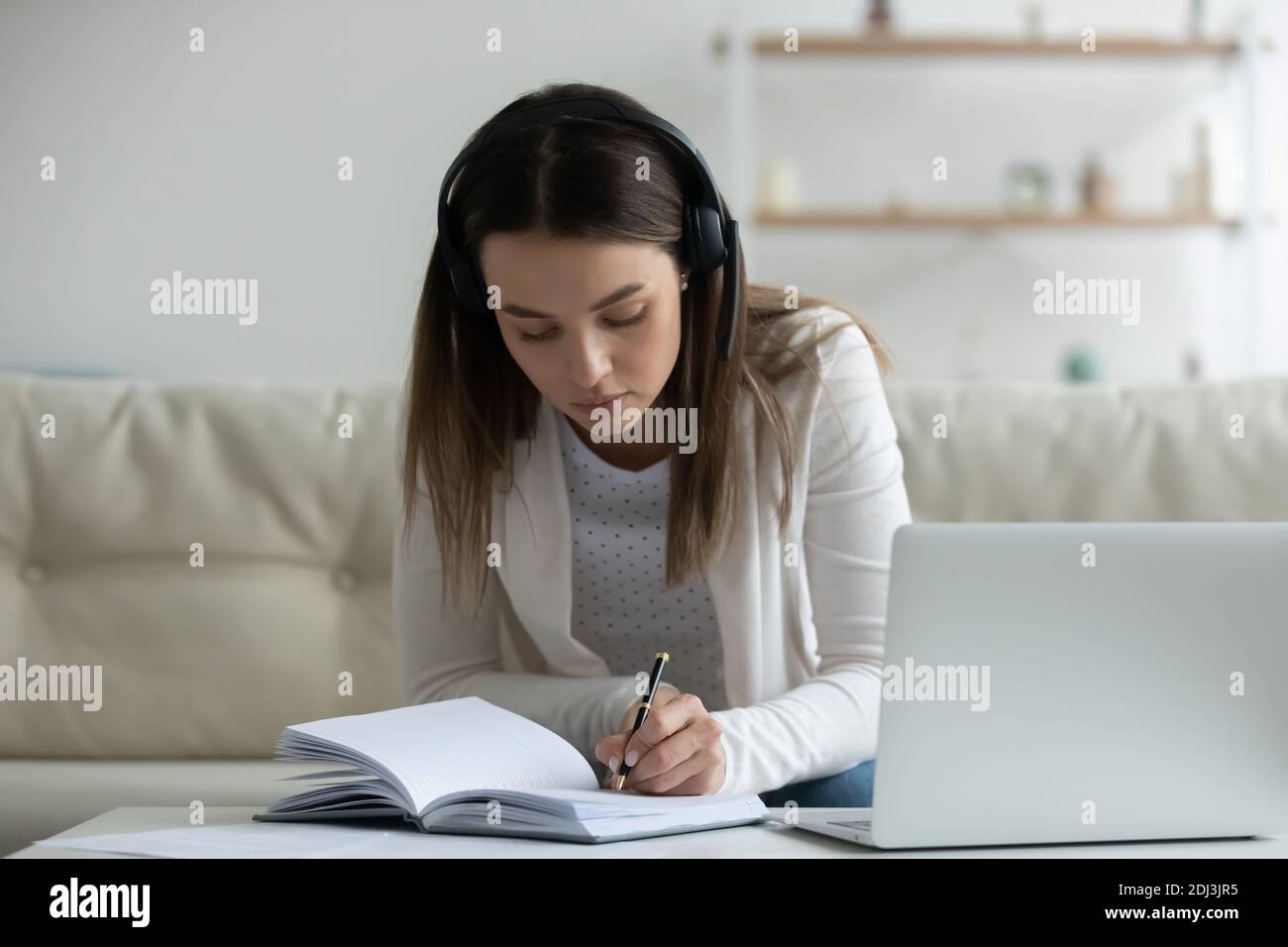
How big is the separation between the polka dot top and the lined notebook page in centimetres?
39

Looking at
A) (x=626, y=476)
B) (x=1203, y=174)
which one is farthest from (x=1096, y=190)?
(x=626, y=476)

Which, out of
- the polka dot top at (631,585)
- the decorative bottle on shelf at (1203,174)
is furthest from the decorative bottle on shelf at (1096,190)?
the polka dot top at (631,585)

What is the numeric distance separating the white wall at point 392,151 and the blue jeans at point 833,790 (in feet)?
7.52

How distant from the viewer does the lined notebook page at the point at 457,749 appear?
75cm

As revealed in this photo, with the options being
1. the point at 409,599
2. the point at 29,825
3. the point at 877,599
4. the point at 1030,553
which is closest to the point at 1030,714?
the point at 1030,553

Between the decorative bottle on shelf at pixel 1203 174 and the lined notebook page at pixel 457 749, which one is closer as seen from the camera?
the lined notebook page at pixel 457 749

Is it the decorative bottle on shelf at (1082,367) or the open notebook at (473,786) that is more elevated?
the decorative bottle on shelf at (1082,367)

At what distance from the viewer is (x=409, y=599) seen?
1238 mm

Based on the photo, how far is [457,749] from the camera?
2.61 ft

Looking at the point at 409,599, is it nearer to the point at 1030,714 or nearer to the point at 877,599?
the point at 877,599

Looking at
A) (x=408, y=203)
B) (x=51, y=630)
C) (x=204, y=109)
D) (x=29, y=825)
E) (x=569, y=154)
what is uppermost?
(x=204, y=109)

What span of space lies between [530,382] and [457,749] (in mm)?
523

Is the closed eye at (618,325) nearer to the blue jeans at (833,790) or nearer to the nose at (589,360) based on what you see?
the nose at (589,360)
